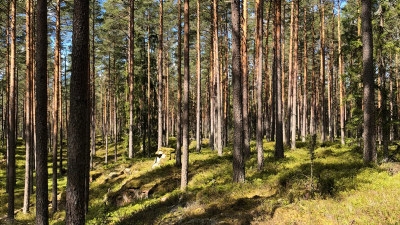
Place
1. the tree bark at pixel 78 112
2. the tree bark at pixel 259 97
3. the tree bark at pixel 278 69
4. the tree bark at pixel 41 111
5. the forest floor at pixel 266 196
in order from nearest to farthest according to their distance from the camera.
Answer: the tree bark at pixel 78 112
the forest floor at pixel 266 196
the tree bark at pixel 41 111
the tree bark at pixel 259 97
the tree bark at pixel 278 69

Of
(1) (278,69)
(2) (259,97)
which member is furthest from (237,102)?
(1) (278,69)

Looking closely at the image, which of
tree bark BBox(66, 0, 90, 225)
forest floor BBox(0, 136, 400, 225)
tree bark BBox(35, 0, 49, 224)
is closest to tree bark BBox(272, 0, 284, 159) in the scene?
forest floor BBox(0, 136, 400, 225)

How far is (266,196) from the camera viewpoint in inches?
415

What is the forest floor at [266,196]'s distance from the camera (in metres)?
8.04

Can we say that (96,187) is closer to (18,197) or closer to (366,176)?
(18,197)

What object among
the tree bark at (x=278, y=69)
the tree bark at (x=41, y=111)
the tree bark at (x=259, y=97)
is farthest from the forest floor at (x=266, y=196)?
the tree bark at (x=41, y=111)

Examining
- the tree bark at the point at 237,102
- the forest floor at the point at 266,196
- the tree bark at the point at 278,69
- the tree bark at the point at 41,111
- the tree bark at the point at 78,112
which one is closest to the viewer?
the tree bark at the point at 78,112

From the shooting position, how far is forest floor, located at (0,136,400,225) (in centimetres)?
804

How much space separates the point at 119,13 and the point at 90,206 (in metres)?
17.1

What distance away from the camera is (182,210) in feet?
35.4

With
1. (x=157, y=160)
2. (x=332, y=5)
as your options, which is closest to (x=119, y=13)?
(x=157, y=160)

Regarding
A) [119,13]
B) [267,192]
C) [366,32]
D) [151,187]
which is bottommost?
[151,187]

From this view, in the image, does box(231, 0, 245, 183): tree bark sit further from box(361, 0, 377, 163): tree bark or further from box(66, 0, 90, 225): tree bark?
box(66, 0, 90, 225): tree bark

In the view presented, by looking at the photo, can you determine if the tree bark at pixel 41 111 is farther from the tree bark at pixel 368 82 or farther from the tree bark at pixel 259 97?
the tree bark at pixel 368 82
